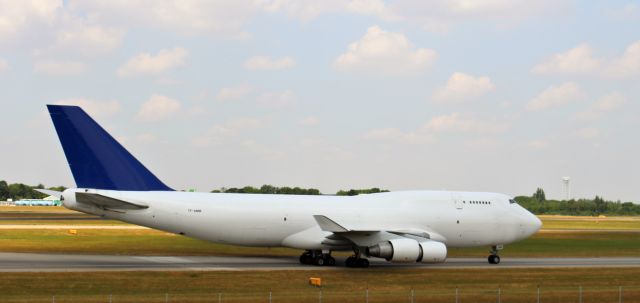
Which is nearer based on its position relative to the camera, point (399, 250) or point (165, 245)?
point (399, 250)

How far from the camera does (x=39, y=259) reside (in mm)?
37906

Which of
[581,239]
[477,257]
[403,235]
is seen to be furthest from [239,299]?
[581,239]

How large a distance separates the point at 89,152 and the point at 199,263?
280 inches

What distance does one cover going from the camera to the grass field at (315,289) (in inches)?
1071

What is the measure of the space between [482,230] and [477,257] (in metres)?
5.02

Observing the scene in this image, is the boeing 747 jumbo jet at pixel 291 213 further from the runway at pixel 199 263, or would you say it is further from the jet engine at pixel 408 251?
the runway at pixel 199 263

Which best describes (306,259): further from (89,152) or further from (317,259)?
(89,152)

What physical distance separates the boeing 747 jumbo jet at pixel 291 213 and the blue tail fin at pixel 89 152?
42mm

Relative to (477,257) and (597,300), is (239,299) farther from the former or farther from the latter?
(477,257)

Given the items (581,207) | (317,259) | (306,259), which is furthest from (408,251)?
(581,207)

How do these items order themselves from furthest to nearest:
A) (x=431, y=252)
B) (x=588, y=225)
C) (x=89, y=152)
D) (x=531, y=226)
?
(x=588, y=225) < (x=531, y=226) < (x=431, y=252) < (x=89, y=152)

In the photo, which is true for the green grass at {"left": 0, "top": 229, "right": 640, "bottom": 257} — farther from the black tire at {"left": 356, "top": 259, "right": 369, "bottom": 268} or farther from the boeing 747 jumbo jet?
the black tire at {"left": 356, "top": 259, "right": 369, "bottom": 268}

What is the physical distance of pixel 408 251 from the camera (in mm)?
35938

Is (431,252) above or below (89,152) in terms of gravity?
below
